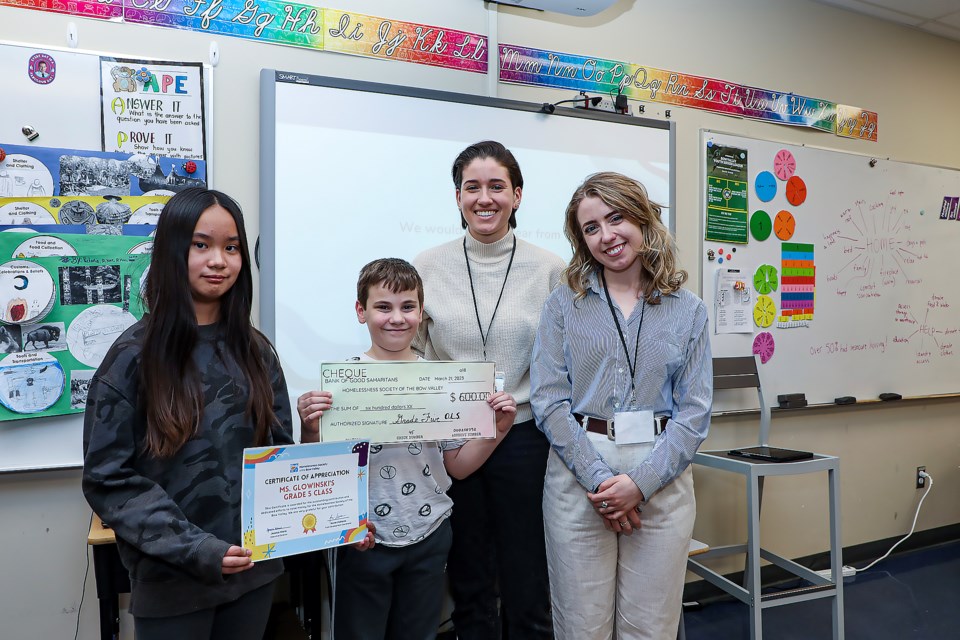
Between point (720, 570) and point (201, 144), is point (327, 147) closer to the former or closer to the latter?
point (201, 144)

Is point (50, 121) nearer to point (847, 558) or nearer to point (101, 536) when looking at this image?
point (101, 536)

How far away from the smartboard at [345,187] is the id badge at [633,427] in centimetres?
102

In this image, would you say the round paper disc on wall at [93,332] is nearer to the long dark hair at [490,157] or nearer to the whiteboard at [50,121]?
the whiteboard at [50,121]

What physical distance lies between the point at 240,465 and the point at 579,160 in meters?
1.86

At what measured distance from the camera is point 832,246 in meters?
3.18

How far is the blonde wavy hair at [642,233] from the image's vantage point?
1535 mm

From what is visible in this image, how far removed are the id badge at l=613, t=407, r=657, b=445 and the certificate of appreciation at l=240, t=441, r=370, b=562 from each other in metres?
0.60

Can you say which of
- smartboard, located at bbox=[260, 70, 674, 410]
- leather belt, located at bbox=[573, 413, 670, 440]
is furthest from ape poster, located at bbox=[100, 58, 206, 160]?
leather belt, located at bbox=[573, 413, 670, 440]

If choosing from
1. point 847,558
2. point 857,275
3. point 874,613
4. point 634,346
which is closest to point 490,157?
point 634,346

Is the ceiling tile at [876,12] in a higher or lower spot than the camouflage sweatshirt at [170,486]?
higher

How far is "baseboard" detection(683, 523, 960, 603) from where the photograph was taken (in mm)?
2865

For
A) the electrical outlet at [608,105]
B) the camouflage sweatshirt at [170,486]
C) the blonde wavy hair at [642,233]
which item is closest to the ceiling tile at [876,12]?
the electrical outlet at [608,105]

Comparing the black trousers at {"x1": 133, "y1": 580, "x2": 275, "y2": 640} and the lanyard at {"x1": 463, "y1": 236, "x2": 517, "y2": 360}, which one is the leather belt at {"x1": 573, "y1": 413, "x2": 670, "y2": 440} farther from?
the black trousers at {"x1": 133, "y1": 580, "x2": 275, "y2": 640}

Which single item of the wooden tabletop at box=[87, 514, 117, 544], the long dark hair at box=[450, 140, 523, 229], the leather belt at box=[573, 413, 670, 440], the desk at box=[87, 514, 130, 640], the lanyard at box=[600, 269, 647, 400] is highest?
the long dark hair at box=[450, 140, 523, 229]
